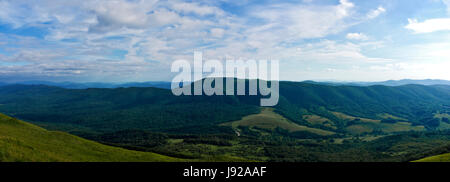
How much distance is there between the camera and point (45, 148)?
213 feet

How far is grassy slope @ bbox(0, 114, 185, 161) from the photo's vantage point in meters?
54.1

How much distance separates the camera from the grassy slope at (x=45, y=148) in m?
54.1

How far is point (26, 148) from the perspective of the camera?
193 ft

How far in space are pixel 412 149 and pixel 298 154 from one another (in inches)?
3531
